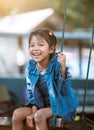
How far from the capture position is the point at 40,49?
2.10 meters

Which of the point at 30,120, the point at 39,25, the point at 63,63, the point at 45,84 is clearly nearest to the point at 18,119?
the point at 30,120

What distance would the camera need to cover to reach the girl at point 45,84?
6.75ft

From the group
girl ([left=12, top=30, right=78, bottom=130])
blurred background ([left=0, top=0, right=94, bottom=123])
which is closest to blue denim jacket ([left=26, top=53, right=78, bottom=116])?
girl ([left=12, top=30, right=78, bottom=130])

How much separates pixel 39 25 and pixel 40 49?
279 centimetres

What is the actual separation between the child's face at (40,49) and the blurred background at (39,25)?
2.76 metres

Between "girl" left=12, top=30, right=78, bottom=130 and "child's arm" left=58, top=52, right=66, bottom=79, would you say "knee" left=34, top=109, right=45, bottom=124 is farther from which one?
"child's arm" left=58, top=52, right=66, bottom=79

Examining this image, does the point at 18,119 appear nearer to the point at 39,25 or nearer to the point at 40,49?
the point at 40,49

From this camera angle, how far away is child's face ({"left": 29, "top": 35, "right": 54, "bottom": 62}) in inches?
82.5

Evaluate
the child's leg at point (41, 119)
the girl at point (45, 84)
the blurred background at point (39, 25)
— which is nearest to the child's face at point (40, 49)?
the girl at point (45, 84)

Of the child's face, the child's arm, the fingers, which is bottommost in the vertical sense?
the fingers

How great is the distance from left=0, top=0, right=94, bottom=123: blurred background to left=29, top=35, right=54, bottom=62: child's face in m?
2.76

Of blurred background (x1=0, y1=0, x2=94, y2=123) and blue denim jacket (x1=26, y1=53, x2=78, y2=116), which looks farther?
blurred background (x1=0, y1=0, x2=94, y2=123)

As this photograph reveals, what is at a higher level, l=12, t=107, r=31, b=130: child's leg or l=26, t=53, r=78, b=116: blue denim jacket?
l=26, t=53, r=78, b=116: blue denim jacket

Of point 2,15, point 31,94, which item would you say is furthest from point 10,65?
point 31,94
